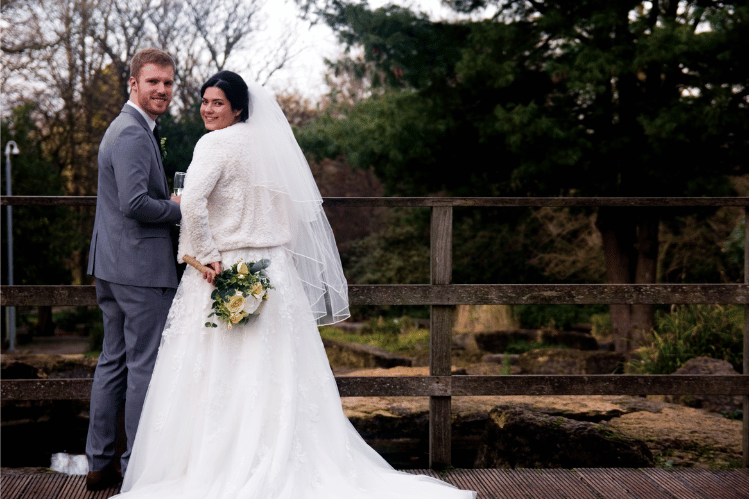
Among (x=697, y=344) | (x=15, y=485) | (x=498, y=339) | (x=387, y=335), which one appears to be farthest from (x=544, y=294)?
(x=387, y=335)

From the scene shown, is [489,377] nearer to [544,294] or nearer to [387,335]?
[544,294]

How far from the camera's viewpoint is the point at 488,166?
9.53m

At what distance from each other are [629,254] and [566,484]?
720cm

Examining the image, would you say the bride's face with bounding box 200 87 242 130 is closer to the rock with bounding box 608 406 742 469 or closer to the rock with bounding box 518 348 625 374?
the rock with bounding box 608 406 742 469

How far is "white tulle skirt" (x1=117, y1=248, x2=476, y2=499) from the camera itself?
2703 millimetres

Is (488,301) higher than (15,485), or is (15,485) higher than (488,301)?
(488,301)

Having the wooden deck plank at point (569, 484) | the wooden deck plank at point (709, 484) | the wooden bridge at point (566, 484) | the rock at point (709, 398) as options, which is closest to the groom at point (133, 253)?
the wooden bridge at point (566, 484)

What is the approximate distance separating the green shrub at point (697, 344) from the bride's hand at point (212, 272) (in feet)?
16.9

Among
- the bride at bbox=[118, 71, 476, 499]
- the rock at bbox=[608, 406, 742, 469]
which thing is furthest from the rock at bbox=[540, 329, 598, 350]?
the bride at bbox=[118, 71, 476, 499]

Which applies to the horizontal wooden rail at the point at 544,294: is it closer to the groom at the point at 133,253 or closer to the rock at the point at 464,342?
the groom at the point at 133,253

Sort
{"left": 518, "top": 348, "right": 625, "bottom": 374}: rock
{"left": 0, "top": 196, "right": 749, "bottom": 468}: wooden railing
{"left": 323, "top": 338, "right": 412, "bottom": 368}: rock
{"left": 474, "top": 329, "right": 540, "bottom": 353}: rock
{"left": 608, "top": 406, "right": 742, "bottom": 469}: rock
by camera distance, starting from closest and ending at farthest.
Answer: {"left": 0, "top": 196, "right": 749, "bottom": 468}: wooden railing
{"left": 608, "top": 406, "right": 742, "bottom": 469}: rock
{"left": 518, "top": 348, "right": 625, "bottom": 374}: rock
{"left": 323, "top": 338, "right": 412, "bottom": 368}: rock
{"left": 474, "top": 329, "right": 540, "bottom": 353}: rock

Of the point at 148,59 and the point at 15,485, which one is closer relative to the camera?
the point at 148,59

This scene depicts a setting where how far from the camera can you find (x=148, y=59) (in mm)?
2846

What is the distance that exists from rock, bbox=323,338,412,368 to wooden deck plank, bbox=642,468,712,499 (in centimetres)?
574
